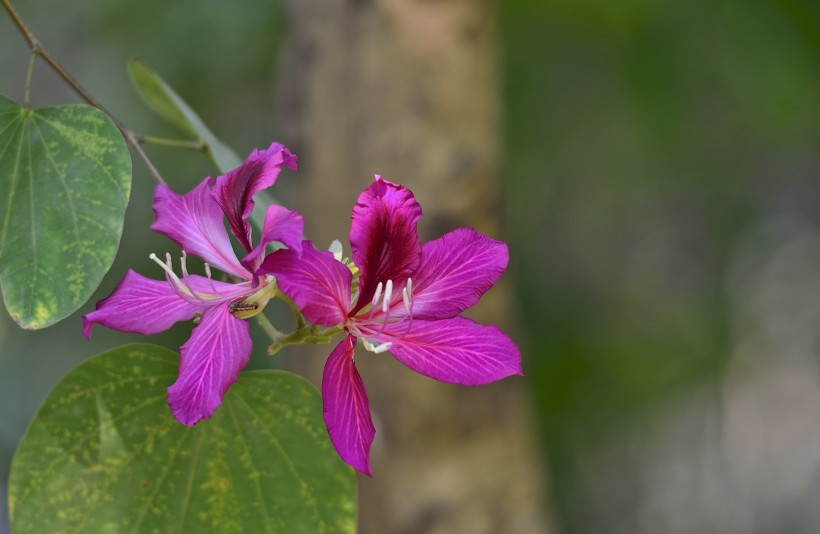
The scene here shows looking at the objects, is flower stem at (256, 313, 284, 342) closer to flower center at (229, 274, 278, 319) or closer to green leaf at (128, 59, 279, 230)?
flower center at (229, 274, 278, 319)

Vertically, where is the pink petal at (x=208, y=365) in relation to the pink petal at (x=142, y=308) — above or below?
below

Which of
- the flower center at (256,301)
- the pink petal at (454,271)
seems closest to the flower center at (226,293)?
the flower center at (256,301)

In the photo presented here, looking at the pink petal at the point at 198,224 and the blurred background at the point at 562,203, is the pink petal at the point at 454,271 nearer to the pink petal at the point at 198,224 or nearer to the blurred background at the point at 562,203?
the pink petal at the point at 198,224

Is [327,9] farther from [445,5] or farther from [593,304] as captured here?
[593,304]

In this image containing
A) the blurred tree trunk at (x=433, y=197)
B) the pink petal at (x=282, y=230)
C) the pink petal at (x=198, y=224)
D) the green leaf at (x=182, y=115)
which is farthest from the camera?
the blurred tree trunk at (x=433, y=197)

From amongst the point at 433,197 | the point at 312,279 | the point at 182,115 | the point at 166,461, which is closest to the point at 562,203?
the point at 433,197

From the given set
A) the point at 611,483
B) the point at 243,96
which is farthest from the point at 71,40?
the point at 611,483
